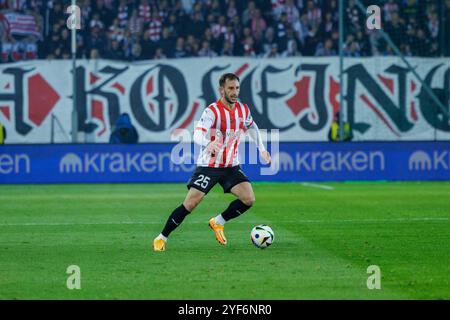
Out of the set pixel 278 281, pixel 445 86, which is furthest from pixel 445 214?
pixel 445 86

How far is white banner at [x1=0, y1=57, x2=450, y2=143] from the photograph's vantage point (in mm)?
31641

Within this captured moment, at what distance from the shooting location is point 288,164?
29172 mm

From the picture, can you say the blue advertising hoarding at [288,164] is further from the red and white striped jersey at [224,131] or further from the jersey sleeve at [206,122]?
the jersey sleeve at [206,122]

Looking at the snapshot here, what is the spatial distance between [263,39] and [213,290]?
77.6 ft

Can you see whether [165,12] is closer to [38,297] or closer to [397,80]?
[397,80]

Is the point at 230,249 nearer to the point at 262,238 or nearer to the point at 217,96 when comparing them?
the point at 262,238

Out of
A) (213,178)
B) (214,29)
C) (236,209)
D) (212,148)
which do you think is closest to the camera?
(212,148)

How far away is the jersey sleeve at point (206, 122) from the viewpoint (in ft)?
43.5

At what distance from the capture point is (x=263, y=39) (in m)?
32.9

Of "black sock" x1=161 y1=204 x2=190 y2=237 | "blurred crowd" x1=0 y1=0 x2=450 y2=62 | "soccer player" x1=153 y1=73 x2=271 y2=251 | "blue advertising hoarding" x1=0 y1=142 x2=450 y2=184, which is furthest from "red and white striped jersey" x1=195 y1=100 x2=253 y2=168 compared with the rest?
"blurred crowd" x1=0 y1=0 x2=450 y2=62

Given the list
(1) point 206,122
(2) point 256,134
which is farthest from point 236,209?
(1) point 206,122

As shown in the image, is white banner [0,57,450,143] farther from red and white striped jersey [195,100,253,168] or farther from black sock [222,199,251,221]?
red and white striped jersey [195,100,253,168]

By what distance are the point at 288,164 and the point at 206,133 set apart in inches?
633

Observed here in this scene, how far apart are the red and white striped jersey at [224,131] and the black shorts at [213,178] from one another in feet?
0.23
